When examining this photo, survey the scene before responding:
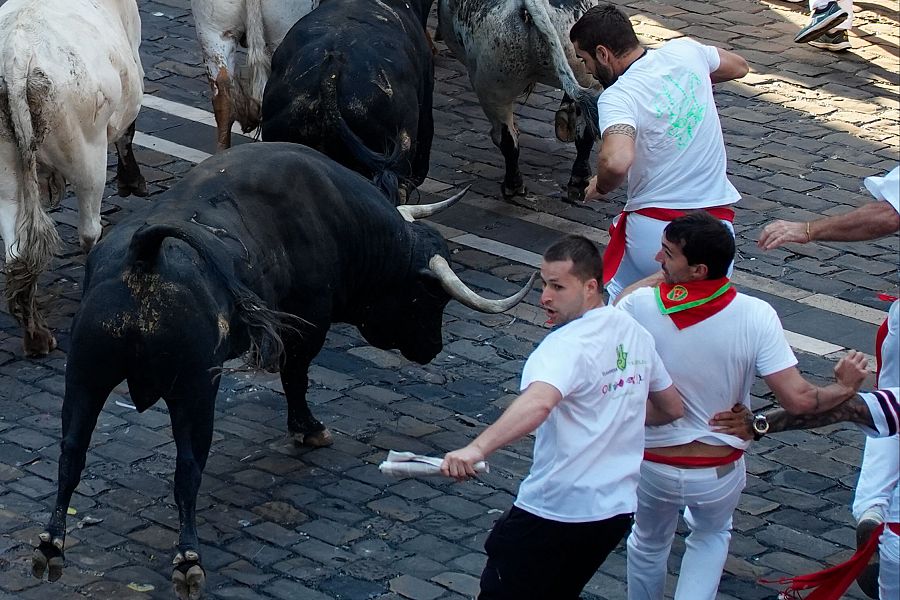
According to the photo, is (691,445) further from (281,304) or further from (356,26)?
(356,26)

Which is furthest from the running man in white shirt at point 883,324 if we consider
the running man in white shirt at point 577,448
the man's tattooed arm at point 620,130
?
the running man in white shirt at point 577,448

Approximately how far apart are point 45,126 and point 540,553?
4.31 meters

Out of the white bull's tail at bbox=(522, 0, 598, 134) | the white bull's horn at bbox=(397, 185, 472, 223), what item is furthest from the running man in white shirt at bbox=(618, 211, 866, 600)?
the white bull's tail at bbox=(522, 0, 598, 134)

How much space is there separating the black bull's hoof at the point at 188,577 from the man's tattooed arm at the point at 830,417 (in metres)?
2.28

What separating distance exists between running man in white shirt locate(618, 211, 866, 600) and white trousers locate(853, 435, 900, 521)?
0.69 meters

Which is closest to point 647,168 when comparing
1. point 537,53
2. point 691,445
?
point 691,445

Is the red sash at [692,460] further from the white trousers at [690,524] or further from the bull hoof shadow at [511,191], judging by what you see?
the bull hoof shadow at [511,191]

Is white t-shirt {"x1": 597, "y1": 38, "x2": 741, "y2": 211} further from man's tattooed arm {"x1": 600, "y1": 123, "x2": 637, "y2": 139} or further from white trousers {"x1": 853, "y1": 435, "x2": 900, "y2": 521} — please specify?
white trousers {"x1": 853, "y1": 435, "x2": 900, "y2": 521}

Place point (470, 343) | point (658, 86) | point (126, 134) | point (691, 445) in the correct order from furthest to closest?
point (126, 134), point (470, 343), point (658, 86), point (691, 445)

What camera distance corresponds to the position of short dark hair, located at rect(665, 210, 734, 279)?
4.74 metres

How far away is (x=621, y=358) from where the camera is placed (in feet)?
14.8

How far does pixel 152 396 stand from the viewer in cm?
551

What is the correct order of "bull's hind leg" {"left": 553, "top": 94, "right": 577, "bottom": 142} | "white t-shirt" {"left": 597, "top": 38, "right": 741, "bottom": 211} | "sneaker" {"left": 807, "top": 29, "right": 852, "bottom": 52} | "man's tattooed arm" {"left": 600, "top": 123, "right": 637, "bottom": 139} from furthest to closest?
"sneaker" {"left": 807, "top": 29, "right": 852, "bottom": 52}, "bull's hind leg" {"left": 553, "top": 94, "right": 577, "bottom": 142}, "white t-shirt" {"left": 597, "top": 38, "right": 741, "bottom": 211}, "man's tattooed arm" {"left": 600, "top": 123, "right": 637, "bottom": 139}

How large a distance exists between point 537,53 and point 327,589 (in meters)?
4.84
